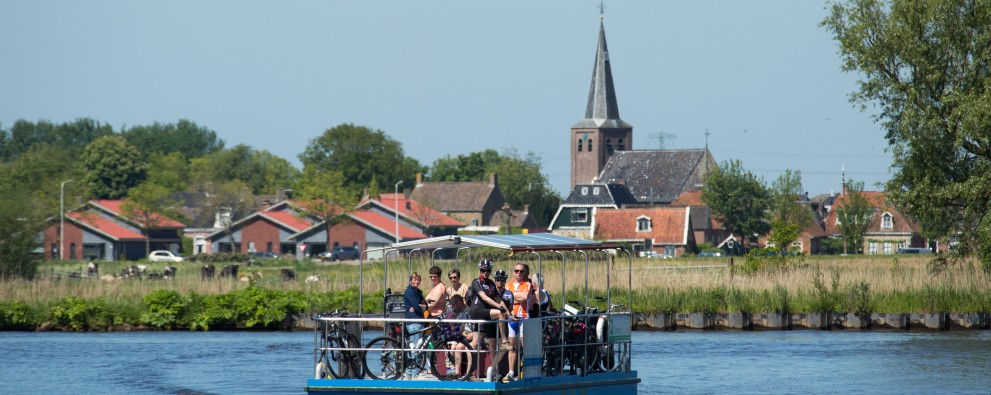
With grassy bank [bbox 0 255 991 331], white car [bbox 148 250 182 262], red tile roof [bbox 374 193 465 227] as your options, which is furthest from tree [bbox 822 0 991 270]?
red tile roof [bbox 374 193 465 227]

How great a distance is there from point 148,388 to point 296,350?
7.92 meters

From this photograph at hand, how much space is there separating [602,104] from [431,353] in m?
153

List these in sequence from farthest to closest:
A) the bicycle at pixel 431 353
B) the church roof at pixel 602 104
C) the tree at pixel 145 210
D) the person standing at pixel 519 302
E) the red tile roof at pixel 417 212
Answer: the church roof at pixel 602 104, the red tile roof at pixel 417 212, the tree at pixel 145 210, the bicycle at pixel 431 353, the person standing at pixel 519 302

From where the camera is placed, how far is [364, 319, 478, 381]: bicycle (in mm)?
22484

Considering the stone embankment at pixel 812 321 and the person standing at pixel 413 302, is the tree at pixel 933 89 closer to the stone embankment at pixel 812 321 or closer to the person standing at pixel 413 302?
the stone embankment at pixel 812 321

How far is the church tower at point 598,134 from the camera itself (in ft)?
570

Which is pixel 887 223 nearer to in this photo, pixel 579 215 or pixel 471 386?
pixel 579 215

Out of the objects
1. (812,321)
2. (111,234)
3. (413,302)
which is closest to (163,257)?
(111,234)

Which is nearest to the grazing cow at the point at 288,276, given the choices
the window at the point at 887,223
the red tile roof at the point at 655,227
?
the red tile roof at the point at 655,227

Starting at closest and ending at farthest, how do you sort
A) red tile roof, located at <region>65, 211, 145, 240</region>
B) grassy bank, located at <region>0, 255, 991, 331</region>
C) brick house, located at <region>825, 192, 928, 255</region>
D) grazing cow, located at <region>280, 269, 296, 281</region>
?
grassy bank, located at <region>0, 255, 991, 331</region>
grazing cow, located at <region>280, 269, 296, 281</region>
red tile roof, located at <region>65, 211, 145, 240</region>
brick house, located at <region>825, 192, 928, 255</region>

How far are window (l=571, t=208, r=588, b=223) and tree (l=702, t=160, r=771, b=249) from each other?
1469 cm

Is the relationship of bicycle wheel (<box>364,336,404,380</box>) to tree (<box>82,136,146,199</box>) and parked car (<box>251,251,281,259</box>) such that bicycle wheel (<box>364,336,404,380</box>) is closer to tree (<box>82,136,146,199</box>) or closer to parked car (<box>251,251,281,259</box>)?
parked car (<box>251,251,281,259</box>)

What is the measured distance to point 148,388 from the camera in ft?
109

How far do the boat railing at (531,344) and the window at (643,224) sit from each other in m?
93.5
